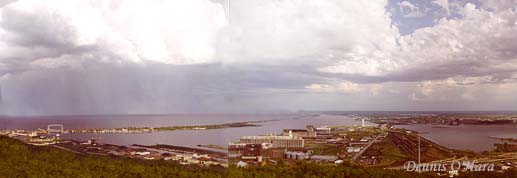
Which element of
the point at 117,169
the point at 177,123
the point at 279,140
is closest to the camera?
the point at 117,169

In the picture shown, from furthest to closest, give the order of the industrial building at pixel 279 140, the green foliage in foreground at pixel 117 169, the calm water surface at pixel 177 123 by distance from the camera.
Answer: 1. the calm water surface at pixel 177 123
2. the industrial building at pixel 279 140
3. the green foliage in foreground at pixel 117 169

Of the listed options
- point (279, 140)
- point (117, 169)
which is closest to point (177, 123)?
point (279, 140)

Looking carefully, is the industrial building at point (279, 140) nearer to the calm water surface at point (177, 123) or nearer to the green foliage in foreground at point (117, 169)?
A: the calm water surface at point (177, 123)

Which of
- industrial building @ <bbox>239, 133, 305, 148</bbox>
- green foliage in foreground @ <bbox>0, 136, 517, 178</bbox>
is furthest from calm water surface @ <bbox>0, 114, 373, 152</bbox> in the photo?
green foliage in foreground @ <bbox>0, 136, 517, 178</bbox>

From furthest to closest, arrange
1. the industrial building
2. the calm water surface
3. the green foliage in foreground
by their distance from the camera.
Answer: the calm water surface → the industrial building → the green foliage in foreground

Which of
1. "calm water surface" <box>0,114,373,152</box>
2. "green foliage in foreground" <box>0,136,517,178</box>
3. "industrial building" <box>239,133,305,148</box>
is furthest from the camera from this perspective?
"calm water surface" <box>0,114,373,152</box>

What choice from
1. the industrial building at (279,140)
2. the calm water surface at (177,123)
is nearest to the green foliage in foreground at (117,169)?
the industrial building at (279,140)

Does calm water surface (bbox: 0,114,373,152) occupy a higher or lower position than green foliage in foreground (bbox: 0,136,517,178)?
higher

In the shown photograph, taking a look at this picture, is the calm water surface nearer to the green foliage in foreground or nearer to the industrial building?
the industrial building

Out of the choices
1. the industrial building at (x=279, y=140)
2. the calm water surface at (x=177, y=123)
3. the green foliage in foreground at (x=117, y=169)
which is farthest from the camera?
the calm water surface at (x=177, y=123)

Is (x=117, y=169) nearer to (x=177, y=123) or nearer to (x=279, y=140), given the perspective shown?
(x=279, y=140)
